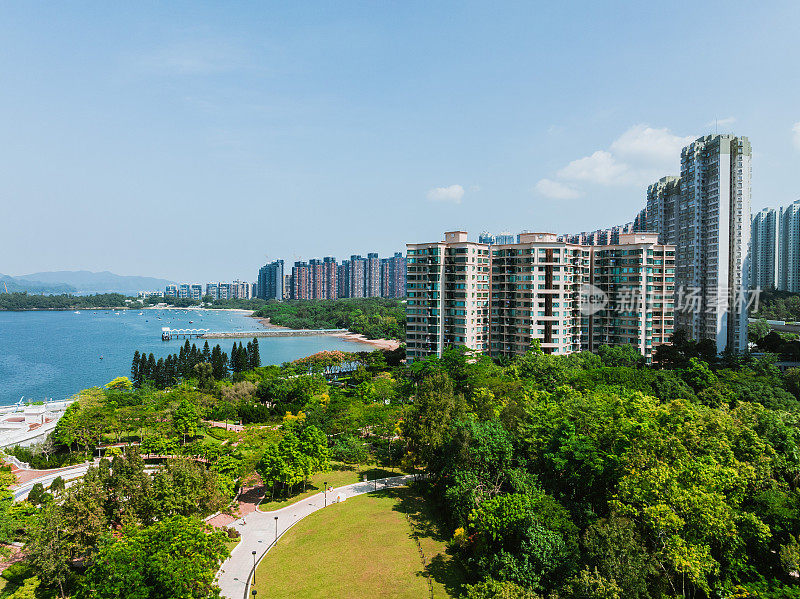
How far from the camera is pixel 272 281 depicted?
13588cm

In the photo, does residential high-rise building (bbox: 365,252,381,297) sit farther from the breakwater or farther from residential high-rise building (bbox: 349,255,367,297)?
the breakwater

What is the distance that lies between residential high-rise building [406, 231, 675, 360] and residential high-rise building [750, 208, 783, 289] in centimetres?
3892

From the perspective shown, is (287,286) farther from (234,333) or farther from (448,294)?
(448,294)

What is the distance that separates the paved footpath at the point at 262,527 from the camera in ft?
37.7

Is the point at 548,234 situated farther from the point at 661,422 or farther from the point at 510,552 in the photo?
the point at 510,552

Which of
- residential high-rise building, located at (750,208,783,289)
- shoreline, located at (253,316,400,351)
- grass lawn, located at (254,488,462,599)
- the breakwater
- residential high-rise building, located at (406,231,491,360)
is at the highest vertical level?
residential high-rise building, located at (750,208,783,289)

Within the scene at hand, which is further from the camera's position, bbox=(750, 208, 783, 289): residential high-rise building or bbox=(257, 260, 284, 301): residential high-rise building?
bbox=(257, 260, 284, 301): residential high-rise building

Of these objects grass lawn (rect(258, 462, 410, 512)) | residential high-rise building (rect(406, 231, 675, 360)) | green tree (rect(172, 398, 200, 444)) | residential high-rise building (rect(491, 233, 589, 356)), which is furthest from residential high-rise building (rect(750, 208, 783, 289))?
green tree (rect(172, 398, 200, 444))

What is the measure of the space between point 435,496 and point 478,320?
1729cm

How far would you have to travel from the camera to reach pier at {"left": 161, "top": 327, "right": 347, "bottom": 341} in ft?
223

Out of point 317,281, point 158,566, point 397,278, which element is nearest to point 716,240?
point 158,566

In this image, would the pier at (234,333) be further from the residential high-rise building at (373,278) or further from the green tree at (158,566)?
the green tree at (158,566)

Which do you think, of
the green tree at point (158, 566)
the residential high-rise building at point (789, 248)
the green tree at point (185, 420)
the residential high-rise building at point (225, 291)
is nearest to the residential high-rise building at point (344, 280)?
the residential high-rise building at point (225, 291)

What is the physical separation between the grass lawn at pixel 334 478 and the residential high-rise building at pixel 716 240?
2620 centimetres
